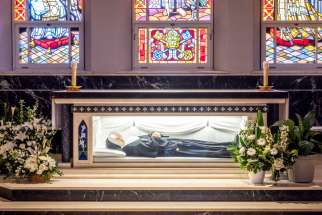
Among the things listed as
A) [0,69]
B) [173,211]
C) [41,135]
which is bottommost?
[173,211]

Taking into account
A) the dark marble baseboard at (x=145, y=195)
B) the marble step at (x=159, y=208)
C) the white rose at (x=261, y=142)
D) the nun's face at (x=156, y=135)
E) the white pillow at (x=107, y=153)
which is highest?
the white rose at (x=261, y=142)

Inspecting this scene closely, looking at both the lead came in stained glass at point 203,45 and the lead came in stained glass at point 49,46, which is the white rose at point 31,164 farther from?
the lead came in stained glass at point 203,45

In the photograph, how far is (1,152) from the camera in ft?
26.5

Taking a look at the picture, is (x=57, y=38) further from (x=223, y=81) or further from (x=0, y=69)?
(x=223, y=81)

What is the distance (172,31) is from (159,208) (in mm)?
4327

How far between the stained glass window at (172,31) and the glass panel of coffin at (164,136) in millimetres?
2132

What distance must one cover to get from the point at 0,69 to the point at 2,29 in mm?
592

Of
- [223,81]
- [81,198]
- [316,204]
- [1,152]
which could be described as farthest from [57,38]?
[316,204]

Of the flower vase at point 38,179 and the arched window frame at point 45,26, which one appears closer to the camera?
the flower vase at point 38,179

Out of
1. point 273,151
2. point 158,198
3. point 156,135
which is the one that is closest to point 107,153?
point 156,135

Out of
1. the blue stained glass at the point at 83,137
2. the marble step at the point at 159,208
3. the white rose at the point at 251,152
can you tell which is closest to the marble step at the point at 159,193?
the marble step at the point at 159,208

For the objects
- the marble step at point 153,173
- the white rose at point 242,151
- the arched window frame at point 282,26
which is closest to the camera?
the white rose at point 242,151

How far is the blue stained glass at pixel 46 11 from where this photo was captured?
11031 millimetres

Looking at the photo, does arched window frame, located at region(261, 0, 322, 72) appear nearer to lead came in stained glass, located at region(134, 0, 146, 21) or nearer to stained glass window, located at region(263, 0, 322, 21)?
stained glass window, located at region(263, 0, 322, 21)
